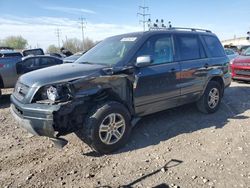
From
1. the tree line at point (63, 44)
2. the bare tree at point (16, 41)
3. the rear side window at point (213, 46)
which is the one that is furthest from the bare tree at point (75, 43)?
the rear side window at point (213, 46)

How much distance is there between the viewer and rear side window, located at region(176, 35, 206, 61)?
529cm

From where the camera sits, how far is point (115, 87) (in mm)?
4145

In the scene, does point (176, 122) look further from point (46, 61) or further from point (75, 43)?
point (75, 43)

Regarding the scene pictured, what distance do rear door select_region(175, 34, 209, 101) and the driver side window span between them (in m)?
0.25

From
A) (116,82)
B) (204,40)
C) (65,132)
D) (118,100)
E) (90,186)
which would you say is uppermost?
(204,40)

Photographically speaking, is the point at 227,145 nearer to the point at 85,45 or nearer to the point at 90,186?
the point at 90,186

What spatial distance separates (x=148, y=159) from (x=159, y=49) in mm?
2098

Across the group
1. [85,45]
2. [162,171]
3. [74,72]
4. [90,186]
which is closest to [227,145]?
[162,171]

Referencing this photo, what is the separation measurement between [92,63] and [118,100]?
921mm

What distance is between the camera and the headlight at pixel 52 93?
3.60 metres

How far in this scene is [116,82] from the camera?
4145 mm

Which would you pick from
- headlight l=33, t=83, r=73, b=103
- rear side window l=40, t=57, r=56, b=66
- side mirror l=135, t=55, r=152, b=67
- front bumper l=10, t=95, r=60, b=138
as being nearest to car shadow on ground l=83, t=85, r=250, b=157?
front bumper l=10, t=95, r=60, b=138

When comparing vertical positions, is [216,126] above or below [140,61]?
below

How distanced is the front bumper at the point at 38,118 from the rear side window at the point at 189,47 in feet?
9.57
